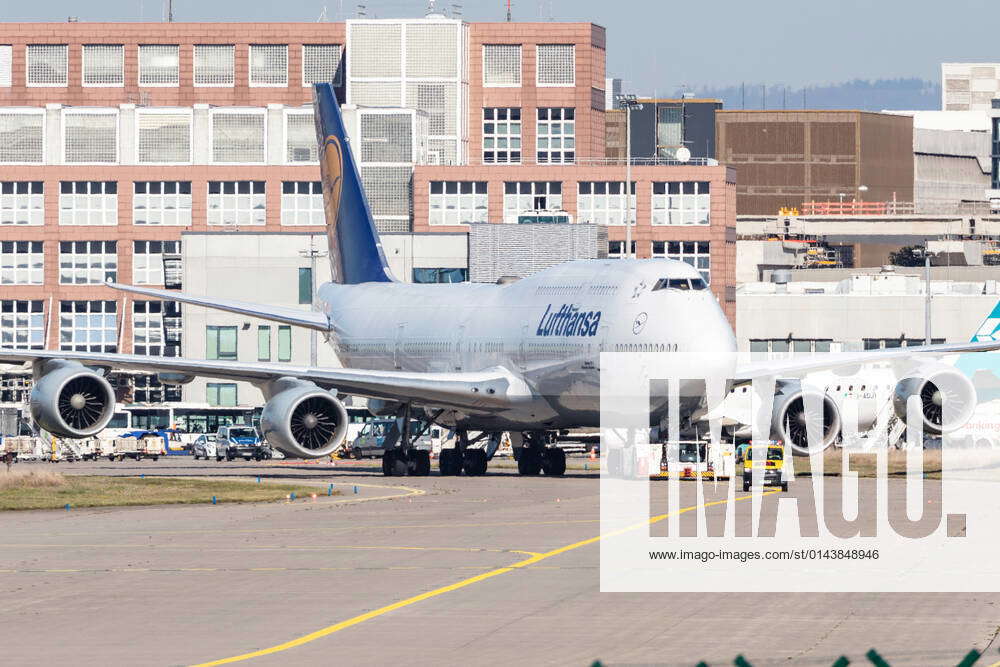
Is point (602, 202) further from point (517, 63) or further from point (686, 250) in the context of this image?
point (517, 63)

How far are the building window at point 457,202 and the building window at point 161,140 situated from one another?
17495 mm

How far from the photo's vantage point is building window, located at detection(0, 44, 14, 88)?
153125 millimetres

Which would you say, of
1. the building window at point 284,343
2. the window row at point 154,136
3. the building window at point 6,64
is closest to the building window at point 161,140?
the window row at point 154,136

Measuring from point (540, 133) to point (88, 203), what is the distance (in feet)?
128

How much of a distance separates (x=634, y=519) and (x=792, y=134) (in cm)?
16705

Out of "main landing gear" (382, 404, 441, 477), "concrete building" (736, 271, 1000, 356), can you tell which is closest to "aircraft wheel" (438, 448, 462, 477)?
"main landing gear" (382, 404, 441, 477)

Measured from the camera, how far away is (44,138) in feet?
430

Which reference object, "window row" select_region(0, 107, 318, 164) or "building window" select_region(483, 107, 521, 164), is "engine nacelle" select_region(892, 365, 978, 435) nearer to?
"window row" select_region(0, 107, 318, 164)

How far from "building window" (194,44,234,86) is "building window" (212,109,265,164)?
23.9m

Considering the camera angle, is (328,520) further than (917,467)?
No

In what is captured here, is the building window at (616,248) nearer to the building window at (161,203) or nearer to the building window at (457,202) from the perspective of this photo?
the building window at (457,202)

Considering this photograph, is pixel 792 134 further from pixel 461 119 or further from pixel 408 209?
pixel 408 209

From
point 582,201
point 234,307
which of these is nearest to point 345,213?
point 234,307

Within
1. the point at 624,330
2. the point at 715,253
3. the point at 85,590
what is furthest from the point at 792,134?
the point at 85,590
